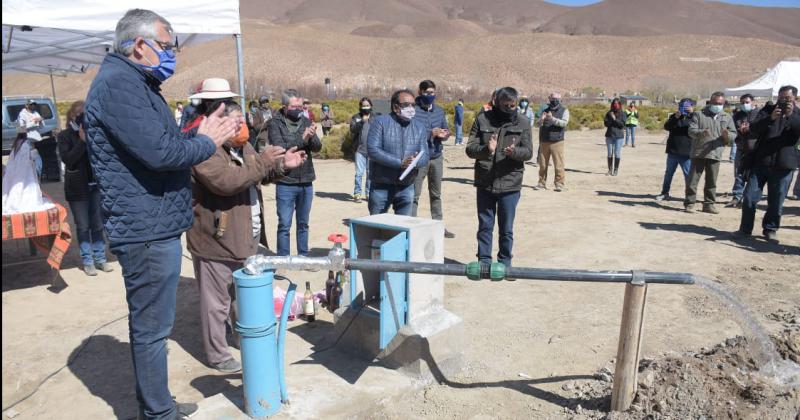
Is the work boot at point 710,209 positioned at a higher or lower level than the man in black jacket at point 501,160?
lower

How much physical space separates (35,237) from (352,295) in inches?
148

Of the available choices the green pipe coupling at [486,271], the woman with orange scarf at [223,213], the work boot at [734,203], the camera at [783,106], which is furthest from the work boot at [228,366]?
the work boot at [734,203]

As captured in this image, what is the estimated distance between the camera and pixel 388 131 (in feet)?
19.8

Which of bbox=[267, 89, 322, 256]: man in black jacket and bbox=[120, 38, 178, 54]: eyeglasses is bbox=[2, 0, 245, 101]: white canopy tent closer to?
bbox=[267, 89, 322, 256]: man in black jacket

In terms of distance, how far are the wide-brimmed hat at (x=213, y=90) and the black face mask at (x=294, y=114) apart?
231cm

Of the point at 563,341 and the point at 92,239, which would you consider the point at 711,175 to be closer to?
the point at 563,341

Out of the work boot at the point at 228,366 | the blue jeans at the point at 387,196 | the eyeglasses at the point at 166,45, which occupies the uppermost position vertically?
the eyeglasses at the point at 166,45

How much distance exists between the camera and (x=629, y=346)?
129 inches

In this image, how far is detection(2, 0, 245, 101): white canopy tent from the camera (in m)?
5.75

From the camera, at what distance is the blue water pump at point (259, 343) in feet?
10.2

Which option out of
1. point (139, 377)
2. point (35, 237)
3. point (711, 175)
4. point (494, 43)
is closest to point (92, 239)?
point (35, 237)

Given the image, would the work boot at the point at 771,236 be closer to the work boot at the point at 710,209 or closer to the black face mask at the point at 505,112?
the work boot at the point at 710,209

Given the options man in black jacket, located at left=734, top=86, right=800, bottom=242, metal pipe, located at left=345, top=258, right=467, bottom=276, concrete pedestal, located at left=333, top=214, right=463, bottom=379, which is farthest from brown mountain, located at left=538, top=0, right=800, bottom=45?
metal pipe, located at left=345, top=258, right=467, bottom=276

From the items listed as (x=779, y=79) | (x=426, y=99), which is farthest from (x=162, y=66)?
(x=779, y=79)
